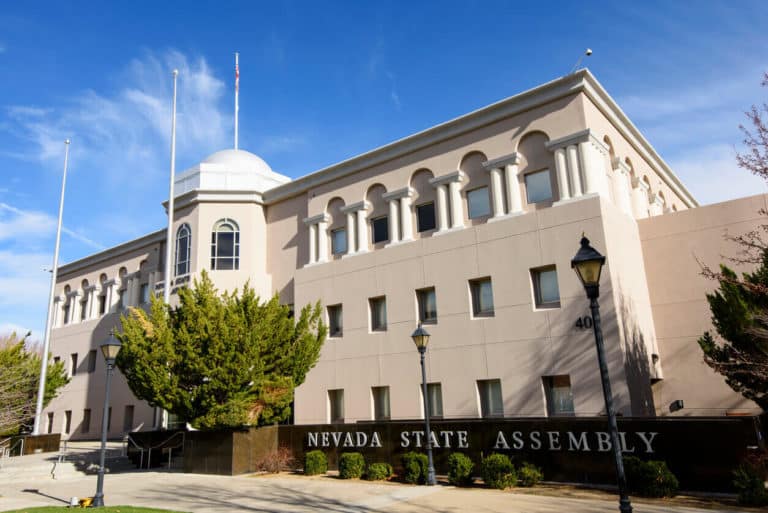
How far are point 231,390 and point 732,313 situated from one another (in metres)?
16.5

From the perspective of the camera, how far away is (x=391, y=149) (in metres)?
27.0

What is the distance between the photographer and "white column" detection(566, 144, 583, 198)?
2125 cm

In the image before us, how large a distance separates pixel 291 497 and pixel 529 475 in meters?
6.53

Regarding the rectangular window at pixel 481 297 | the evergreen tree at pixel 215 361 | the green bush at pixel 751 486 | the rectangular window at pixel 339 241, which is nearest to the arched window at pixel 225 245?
the rectangular window at pixel 339 241

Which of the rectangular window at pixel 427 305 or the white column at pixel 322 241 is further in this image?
the white column at pixel 322 241

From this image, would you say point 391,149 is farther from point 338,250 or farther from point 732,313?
point 732,313

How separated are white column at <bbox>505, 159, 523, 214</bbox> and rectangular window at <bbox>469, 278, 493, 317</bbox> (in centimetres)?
308

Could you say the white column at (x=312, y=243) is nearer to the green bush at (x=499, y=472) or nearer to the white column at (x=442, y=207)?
the white column at (x=442, y=207)

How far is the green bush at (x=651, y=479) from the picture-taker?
13336 mm

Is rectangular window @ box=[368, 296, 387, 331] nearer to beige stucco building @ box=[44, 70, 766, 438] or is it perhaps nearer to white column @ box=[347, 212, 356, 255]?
beige stucco building @ box=[44, 70, 766, 438]

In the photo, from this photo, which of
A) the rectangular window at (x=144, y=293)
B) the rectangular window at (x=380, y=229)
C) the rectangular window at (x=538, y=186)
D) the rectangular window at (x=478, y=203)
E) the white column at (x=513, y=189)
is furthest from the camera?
the rectangular window at (x=144, y=293)

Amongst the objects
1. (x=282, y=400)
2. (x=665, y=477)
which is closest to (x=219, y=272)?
(x=282, y=400)

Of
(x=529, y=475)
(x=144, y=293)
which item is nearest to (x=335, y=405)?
(x=529, y=475)

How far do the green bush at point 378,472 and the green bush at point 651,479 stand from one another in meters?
7.57
